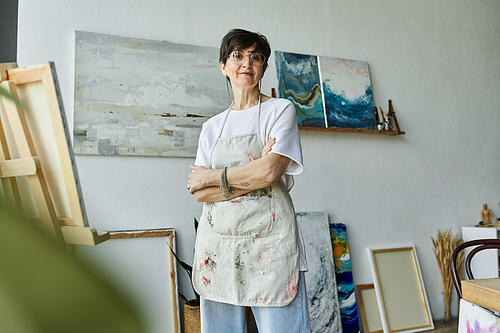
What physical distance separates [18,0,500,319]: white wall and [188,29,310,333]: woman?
111cm

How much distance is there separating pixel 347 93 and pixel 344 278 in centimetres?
158

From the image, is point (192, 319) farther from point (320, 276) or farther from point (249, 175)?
point (249, 175)

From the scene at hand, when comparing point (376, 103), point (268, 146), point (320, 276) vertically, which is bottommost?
point (320, 276)

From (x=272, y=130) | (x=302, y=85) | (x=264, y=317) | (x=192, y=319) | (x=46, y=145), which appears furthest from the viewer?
(x=302, y=85)

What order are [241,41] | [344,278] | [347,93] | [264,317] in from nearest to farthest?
[264,317] < [241,41] < [344,278] < [347,93]

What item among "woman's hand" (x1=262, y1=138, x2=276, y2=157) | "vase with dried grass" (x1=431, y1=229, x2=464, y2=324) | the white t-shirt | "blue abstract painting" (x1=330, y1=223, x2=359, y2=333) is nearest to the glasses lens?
the white t-shirt

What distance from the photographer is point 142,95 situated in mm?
2518

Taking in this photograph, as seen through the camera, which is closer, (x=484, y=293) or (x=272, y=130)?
(x=484, y=293)

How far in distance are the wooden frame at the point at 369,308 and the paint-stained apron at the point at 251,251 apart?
6.02ft

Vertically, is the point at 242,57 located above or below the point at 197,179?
above

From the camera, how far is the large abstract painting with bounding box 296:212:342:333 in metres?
2.64

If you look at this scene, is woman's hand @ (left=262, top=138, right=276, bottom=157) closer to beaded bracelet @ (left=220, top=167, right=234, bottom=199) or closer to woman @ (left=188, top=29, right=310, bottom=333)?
woman @ (left=188, top=29, right=310, bottom=333)

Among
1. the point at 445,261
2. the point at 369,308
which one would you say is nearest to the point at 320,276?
the point at 369,308

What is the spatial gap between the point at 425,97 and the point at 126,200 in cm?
297
